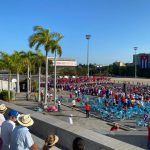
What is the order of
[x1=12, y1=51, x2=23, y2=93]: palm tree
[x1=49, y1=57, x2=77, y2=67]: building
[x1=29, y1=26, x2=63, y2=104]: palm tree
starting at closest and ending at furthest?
1. [x1=29, y1=26, x2=63, y2=104]: palm tree
2. [x1=12, y1=51, x2=23, y2=93]: palm tree
3. [x1=49, y1=57, x2=77, y2=67]: building

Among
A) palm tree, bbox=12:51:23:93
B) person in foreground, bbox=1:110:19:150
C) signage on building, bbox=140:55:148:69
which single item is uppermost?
signage on building, bbox=140:55:148:69

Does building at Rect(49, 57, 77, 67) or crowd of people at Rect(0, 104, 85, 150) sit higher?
building at Rect(49, 57, 77, 67)

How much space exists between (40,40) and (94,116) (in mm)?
11775

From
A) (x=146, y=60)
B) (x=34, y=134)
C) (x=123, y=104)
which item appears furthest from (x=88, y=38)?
(x=34, y=134)

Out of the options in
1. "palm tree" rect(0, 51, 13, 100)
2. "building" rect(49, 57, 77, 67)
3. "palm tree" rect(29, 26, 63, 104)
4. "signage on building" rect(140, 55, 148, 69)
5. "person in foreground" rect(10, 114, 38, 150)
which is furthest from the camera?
"building" rect(49, 57, 77, 67)

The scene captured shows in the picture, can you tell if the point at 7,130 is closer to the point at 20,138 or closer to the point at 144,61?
the point at 20,138

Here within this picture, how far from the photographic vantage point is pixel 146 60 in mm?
123312

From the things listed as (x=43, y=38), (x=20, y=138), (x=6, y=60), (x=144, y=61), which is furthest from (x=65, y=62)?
(x=20, y=138)

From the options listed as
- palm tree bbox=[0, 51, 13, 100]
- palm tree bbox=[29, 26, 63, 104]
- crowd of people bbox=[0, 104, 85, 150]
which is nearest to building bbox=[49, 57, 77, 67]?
palm tree bbox=[0, 51, 13, 100]

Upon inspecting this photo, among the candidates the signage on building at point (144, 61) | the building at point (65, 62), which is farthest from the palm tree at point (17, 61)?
the building at point (65, 62)

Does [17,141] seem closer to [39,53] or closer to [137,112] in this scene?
[137,112]

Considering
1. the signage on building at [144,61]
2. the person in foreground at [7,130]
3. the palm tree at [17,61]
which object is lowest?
the person in foreground at [7,130]

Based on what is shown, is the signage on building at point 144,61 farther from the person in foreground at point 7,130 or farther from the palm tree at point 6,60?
the person in foreground at point 7,130

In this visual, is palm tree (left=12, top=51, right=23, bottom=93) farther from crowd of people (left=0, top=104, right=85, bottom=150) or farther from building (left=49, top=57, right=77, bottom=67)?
building (left=49, top=57, right=77, bottom=67)
